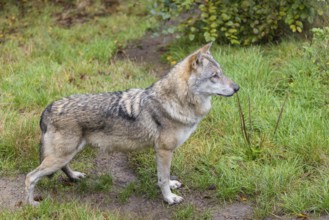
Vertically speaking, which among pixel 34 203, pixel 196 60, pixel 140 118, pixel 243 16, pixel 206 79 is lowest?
→ pixel 34 203

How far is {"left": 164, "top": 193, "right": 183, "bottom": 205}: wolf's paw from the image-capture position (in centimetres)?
531

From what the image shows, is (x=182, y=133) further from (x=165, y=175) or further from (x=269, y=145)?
(x=269, y=145)

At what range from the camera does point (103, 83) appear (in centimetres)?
780

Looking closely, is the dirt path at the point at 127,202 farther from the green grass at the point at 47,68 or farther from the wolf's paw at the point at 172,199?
the green grass at the point at 47,68

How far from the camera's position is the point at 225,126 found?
6297mm

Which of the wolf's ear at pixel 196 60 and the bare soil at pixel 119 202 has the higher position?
the wolf's ear at pixel 196 60

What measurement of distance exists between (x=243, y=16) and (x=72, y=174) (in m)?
4.39

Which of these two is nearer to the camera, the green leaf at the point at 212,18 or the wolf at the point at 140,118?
the wolf at the point at 140,118

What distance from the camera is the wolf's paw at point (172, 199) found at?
531 centimetres

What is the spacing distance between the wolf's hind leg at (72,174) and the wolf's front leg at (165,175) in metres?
1.02

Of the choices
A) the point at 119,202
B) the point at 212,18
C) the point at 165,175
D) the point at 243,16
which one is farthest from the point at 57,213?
the point at 243,16

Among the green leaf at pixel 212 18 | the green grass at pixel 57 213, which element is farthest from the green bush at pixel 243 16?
the green grass at pixel 57 213

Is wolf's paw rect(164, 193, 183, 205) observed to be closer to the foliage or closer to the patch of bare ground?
the foliage

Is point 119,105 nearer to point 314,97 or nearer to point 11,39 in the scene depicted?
point 314,97
